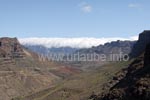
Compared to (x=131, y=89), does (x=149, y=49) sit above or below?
above

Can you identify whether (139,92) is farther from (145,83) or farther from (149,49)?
(149,49)

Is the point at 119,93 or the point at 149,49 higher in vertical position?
the point at 149,49

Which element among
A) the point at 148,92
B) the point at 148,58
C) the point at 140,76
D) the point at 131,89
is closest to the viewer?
the point at 148,92

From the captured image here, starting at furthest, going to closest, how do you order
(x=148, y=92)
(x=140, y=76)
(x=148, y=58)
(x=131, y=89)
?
1. (x=148, y=58)
2. (x=140, y=76)
3. (x=131, y=89)
4. (x=148, y=92)

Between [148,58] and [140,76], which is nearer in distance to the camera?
[140,76]

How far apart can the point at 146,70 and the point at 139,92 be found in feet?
62.3

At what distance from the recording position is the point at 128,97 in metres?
133

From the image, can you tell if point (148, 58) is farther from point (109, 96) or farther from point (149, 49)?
point (109, 96)

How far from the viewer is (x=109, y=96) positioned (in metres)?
150

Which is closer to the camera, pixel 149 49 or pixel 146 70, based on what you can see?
pixel 146 70

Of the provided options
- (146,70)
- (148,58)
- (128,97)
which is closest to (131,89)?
(128,97)

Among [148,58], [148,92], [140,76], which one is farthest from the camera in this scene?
[148,58]

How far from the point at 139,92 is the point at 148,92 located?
3140 mm

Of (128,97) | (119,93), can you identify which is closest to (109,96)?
(119,93)
